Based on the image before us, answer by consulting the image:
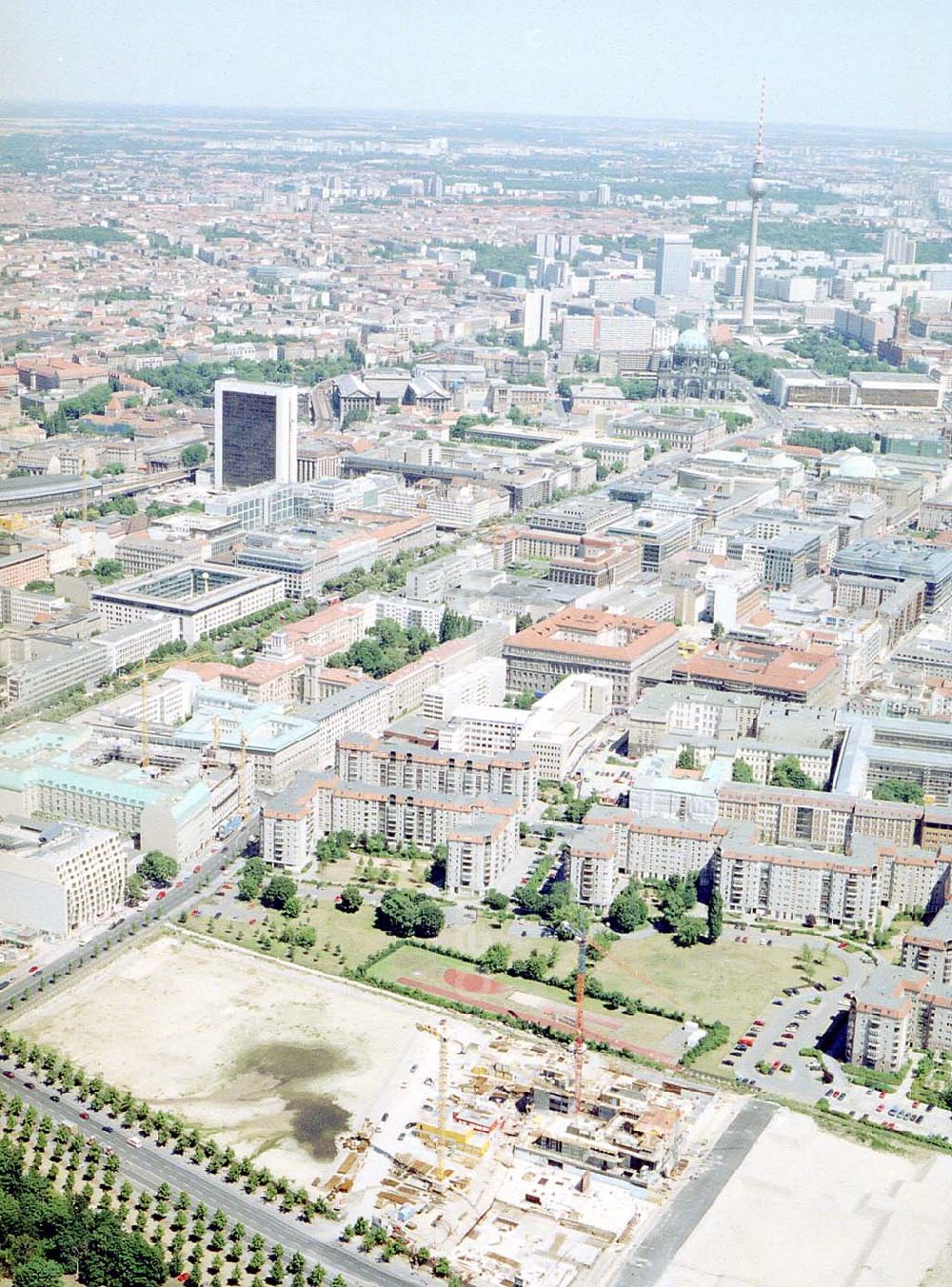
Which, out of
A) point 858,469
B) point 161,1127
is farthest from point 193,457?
point 161,1127

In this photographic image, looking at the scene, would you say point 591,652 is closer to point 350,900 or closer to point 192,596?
point 192,596

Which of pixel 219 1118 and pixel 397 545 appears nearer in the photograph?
pixel 219 1118

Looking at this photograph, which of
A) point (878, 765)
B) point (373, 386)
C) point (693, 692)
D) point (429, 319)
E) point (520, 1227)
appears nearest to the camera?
point (520, 1227)

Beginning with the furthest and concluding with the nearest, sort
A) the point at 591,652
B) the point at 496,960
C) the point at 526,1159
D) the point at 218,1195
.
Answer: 1. the point at 591,652
2. the point at 496,960
3. the point at 526,1159
4. the point at 218,1195

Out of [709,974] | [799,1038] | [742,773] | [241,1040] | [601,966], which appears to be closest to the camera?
[241,1040]

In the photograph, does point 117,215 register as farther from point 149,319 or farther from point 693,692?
point 693,692

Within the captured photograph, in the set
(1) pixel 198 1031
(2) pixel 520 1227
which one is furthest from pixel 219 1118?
(2) pixel 520 1227

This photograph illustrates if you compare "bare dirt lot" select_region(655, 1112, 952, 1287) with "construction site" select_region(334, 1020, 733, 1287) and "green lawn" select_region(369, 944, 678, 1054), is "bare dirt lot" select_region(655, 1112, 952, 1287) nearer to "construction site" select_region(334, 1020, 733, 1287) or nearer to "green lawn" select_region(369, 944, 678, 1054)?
"construction site" select_region(334, 1020, 733, 1287)
